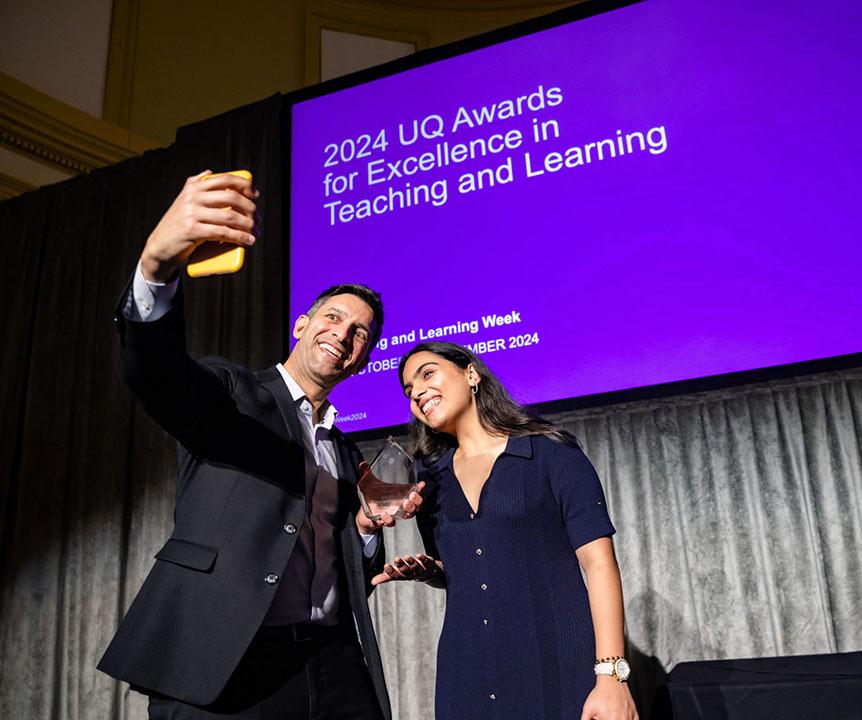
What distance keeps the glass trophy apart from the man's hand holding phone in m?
0.57

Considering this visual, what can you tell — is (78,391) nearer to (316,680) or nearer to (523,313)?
(523,313)

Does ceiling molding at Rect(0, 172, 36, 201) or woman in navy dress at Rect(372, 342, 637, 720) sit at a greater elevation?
ceiling molding at Rect(0, 172, 36, 201)

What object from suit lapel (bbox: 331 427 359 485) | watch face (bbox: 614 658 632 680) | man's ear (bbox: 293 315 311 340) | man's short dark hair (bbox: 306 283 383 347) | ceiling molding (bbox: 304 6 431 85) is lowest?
watch face (bbox: 614 658 632 680)

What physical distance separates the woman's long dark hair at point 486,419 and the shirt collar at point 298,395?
247 millimetres

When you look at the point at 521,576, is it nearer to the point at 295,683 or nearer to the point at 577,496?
the point at 577,496

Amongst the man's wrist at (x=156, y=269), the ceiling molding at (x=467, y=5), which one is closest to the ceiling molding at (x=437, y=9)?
the ceiling molding at (x=467, y=5)

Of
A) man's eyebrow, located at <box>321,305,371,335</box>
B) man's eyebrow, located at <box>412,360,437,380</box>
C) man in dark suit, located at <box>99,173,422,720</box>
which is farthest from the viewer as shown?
man's eyebrow, located at <box>412,360,437,380</box>

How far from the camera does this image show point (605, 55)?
325 centimetres

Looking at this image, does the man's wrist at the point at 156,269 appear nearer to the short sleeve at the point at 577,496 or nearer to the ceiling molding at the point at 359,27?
the short sleeve at the point at 577,496

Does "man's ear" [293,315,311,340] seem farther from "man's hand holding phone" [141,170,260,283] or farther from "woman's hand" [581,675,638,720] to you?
"woman's hand" [581,675,638,720]

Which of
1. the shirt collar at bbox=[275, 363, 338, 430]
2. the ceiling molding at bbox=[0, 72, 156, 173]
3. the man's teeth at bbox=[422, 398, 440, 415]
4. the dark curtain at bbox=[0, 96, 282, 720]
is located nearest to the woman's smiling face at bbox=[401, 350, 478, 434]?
the man's teeth at bbox=[422, 398, 440, 415]

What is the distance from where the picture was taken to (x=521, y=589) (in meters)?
1.61

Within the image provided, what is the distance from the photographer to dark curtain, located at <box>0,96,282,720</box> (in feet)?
12.7

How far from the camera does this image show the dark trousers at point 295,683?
4.39ft
